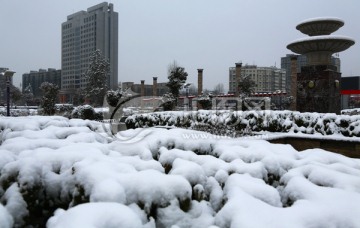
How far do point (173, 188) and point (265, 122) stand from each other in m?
8.69

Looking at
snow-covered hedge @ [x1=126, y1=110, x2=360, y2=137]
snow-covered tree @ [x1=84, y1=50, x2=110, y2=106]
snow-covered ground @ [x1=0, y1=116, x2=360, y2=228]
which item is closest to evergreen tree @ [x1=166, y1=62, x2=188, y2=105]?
snow-covered hedge @ [x1=126, y1=110, x2=360, y2=137]

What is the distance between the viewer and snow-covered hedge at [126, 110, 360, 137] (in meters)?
9.18

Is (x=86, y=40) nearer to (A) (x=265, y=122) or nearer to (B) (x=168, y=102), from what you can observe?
(B) (x=168, y=102)

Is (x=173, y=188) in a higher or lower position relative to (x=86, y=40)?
lower

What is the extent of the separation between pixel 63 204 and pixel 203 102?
17889 mm

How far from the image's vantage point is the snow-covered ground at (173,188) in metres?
2.22

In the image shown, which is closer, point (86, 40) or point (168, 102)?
point (168, 102)

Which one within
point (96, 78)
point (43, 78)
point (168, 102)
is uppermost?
point (43, 78)

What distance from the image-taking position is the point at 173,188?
8.12 feet

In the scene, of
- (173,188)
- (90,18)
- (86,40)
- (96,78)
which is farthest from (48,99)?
(86,40)

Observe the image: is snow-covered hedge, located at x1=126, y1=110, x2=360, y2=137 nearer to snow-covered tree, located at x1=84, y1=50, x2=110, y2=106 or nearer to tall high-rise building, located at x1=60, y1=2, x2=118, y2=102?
snow-covered tree, located at x1=84, y1=50, x2=110, y2=106

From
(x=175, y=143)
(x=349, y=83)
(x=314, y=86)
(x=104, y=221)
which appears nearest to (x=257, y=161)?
(x=175, y=143)

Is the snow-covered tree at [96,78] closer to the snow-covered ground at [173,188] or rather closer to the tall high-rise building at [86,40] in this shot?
→ the snow-covered ground at [173,188]

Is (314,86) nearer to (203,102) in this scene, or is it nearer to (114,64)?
(203,102)
